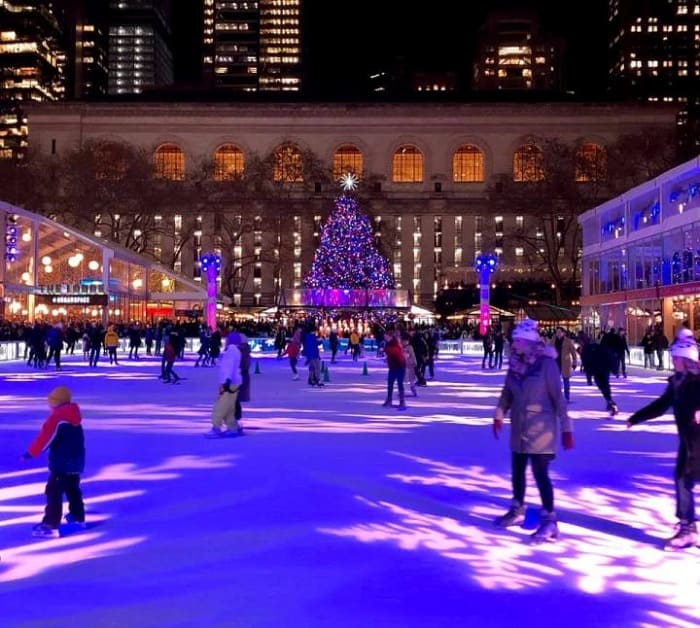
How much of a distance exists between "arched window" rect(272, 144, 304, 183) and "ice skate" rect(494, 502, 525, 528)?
69.6 meters

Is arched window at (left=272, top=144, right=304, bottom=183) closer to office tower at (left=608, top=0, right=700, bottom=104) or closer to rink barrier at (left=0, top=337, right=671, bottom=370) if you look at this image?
rink barrier at (left=0, top=337, right=671, bottom=370)

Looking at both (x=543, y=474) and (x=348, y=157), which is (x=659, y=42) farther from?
(x=543, y=474)

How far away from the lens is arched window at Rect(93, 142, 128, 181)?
222ft

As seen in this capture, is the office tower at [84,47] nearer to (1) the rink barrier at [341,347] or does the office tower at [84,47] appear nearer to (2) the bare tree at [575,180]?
(2) the bare tree at [575,180]

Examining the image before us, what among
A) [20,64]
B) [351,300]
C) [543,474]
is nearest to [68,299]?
[351,300]

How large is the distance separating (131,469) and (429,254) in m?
79.3

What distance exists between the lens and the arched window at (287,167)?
75.3 metres

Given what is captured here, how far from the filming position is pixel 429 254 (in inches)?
3440

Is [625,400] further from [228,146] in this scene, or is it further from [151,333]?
[228,146]

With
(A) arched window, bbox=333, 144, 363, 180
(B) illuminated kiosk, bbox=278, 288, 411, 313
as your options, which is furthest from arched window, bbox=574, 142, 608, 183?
(B) illuminated kiosk, bbox=278, 288, 411, 313

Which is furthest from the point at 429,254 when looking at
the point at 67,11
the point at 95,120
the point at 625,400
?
the point at 67,11

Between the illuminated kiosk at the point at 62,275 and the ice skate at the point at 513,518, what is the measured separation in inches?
1303

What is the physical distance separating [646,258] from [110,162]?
43346 millimetres

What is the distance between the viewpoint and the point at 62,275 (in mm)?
42562
